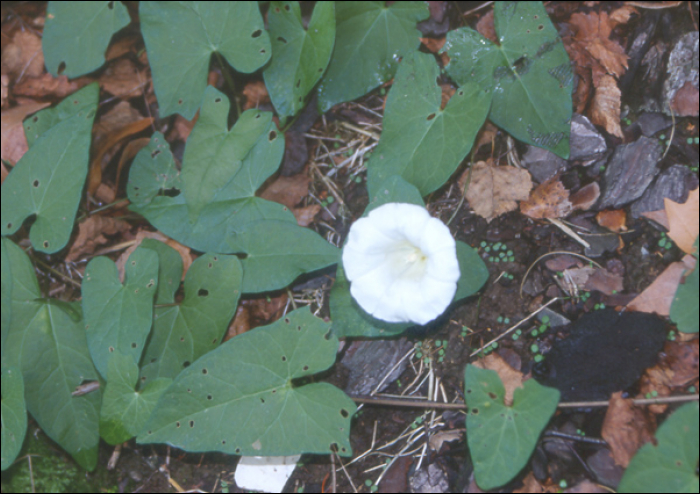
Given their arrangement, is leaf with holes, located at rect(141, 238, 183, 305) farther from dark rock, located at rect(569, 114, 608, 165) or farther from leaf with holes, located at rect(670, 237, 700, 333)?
leaf with holes, located at rect(670, 237, 700, 333)

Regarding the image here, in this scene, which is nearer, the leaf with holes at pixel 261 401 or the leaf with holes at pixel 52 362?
the leaf with holes at pixel 261 401

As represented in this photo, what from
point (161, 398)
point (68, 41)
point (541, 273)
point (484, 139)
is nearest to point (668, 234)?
point (541, 273)

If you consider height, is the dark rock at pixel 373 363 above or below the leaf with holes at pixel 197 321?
below

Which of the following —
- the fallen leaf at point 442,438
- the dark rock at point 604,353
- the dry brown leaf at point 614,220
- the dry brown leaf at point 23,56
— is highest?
the dry brown leaf at point 23,56

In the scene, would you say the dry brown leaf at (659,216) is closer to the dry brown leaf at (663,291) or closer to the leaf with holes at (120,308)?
the dry brown leaf at (663,291)

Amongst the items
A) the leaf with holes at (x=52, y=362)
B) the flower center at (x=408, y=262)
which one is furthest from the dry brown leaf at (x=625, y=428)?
the leaf with holes at (x=52, y=362)
